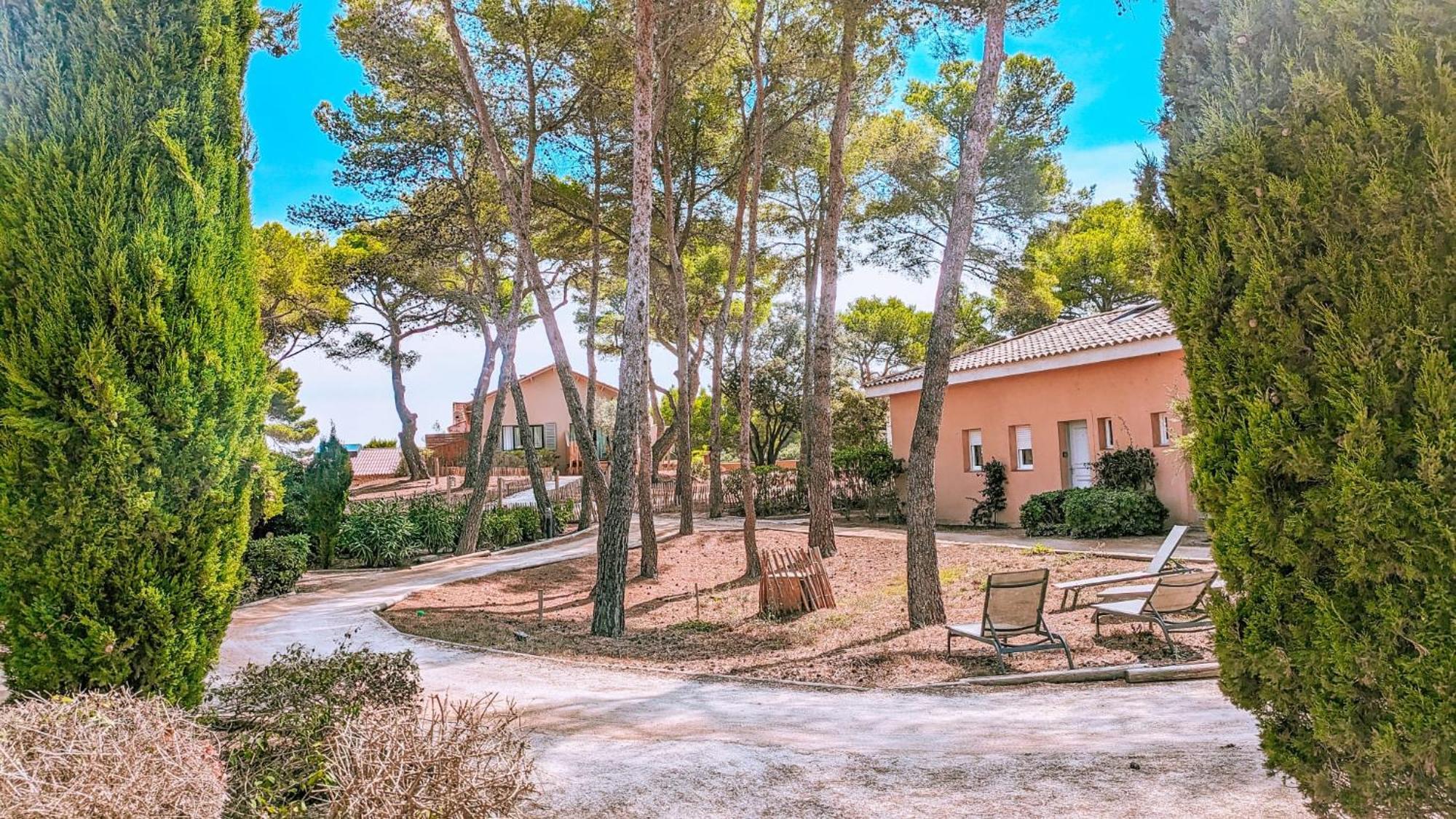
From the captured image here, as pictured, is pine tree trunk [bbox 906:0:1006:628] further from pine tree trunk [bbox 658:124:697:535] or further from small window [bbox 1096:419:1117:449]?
small window [bbox 1096:419:1117:449]

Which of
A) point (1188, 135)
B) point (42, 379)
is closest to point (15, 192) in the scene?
point (42, 379)

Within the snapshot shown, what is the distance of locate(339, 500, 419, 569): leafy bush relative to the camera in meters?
17.2

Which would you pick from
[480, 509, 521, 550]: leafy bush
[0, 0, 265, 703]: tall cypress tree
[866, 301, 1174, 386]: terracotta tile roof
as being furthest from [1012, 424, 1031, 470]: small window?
[0, 0, 265, 703]: tall cypress tree

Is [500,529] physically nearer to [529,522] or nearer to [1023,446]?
[529,522]

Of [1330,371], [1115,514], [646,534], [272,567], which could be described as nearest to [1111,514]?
[1115,514]

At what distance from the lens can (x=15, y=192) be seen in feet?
13.3

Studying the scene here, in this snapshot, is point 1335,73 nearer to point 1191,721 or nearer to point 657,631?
point 1191,721

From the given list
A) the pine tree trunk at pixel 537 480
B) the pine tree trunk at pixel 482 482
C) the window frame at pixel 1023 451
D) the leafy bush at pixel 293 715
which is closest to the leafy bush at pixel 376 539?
the pine tree trunk at pixel 482 482

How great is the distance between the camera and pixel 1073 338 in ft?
58.9

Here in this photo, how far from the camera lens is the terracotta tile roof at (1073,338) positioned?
16.0 metres

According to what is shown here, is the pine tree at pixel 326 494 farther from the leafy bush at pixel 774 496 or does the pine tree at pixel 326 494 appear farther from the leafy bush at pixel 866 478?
the leafy bush at pixel 866 478

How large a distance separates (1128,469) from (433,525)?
48.1 feet

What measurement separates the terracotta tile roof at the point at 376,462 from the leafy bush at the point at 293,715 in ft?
126

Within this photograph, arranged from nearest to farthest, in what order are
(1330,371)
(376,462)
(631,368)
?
(1330,371) → (631,368) → (376,462)
